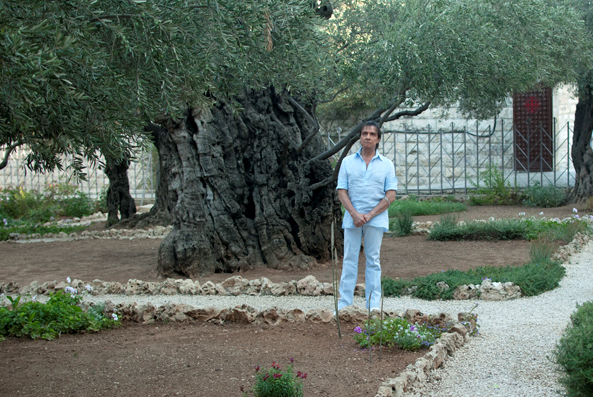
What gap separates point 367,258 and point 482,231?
207 inches

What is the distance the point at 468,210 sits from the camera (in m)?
14.3

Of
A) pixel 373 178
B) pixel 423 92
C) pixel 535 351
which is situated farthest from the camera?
pixel 423 92

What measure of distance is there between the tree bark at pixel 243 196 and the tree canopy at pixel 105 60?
11.7ft

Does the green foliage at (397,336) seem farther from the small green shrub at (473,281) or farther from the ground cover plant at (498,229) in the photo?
the ground cover plant at (498,229)

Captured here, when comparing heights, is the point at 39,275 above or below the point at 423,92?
below

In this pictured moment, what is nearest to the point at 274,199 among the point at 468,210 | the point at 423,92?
the point at 423,92

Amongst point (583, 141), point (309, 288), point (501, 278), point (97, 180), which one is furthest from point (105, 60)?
point (97, 180)

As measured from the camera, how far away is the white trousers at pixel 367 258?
479 cm

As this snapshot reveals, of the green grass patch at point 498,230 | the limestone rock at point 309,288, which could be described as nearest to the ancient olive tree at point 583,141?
the green grass patch at point 498,230

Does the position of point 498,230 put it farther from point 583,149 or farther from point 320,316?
point 583,149

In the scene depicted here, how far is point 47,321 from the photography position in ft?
15.0

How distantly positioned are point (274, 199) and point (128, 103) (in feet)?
14.3

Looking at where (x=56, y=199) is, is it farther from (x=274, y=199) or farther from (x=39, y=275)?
(x=274, y=199)

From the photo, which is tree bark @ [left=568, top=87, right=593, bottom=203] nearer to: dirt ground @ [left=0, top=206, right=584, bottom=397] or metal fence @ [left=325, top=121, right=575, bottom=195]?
metal fence @ [left=325, top=121, right=575, bottom=195]
